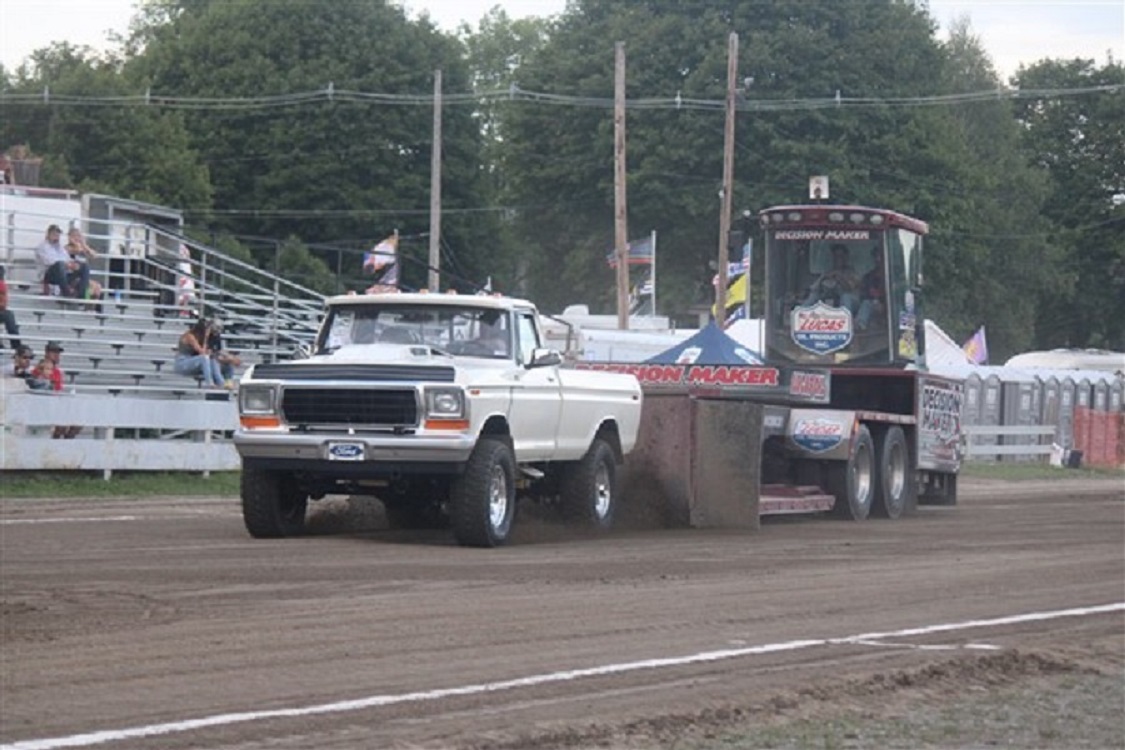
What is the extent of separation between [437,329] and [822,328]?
8.32 m

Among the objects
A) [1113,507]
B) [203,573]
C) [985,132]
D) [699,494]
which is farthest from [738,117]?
[203,573]

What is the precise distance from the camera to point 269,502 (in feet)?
55.5

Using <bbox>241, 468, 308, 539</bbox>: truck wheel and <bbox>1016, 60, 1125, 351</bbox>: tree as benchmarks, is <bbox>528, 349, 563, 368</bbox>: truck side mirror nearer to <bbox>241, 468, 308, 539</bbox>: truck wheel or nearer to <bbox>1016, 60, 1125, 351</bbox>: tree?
<bbox>241, 468, 308, 539</bbox>: truck wheel

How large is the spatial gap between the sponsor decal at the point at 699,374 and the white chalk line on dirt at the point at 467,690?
8.11 meters

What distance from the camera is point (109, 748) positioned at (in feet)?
25.8

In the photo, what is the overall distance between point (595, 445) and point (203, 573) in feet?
18.0

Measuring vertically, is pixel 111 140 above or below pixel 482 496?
above

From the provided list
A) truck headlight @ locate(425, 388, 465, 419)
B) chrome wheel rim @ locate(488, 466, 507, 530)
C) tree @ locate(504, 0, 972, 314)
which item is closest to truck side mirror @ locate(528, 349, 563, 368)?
chrome wheel rim @ locate(488, 466, 507, 530)

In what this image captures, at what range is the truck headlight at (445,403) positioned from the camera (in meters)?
16.3

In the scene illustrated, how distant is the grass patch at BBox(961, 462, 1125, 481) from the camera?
132 feet

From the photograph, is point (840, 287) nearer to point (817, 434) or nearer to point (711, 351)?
point (711, 351)

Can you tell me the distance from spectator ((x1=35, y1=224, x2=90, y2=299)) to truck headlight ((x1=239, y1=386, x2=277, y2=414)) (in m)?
13.4

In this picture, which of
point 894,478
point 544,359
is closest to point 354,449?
point 544,359

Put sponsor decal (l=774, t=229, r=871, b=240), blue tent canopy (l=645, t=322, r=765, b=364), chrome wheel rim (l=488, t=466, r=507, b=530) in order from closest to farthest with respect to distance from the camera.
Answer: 1. chrome wheel rim (l=488, t=466, r=507, b=530)
2. sponsor decal (l=774, t=229, r=871, b=240)
3. blue tent canopy (l=645, t=322, r=765, b=364)
